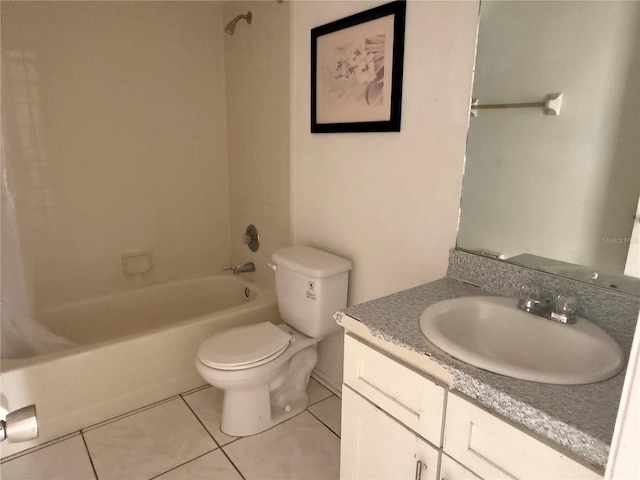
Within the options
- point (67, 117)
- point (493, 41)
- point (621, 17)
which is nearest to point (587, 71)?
point (621, 17)

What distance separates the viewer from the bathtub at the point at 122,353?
178cm

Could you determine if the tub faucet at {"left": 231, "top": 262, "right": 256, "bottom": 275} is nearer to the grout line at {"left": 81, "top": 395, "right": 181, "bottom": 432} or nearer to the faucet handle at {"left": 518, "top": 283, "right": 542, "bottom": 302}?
the grout line at {"left": 81, "top": 395, "right": 181, "bottom": 432}

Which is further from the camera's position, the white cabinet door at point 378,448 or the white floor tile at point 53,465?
the white floor tile at point 53,465

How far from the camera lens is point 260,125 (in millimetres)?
2492

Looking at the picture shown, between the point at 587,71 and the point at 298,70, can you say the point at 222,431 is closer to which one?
the point at 298,70

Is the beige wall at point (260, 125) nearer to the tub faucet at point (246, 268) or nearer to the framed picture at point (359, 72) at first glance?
the tub faucet at point (246, 268)

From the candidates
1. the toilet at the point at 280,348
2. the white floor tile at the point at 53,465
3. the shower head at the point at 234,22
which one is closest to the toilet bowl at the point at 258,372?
the toilet at the point at 280,348

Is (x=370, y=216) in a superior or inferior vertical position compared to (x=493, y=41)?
inferior

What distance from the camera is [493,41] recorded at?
4.35 feet

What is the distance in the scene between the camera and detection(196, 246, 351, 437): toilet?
5.80 ft

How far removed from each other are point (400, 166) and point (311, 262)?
1.96ft

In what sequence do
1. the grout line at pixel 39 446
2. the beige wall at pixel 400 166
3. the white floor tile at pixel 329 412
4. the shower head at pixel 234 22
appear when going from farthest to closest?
the shower head at pixel 234 22, the white floor tile at pixel 329 412, the grout line at pixel 39 446, the beige wall at pixel 400 166

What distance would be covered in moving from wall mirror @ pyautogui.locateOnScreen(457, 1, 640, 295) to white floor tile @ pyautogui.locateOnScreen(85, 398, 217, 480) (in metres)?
1.44

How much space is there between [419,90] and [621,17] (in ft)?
2.02
